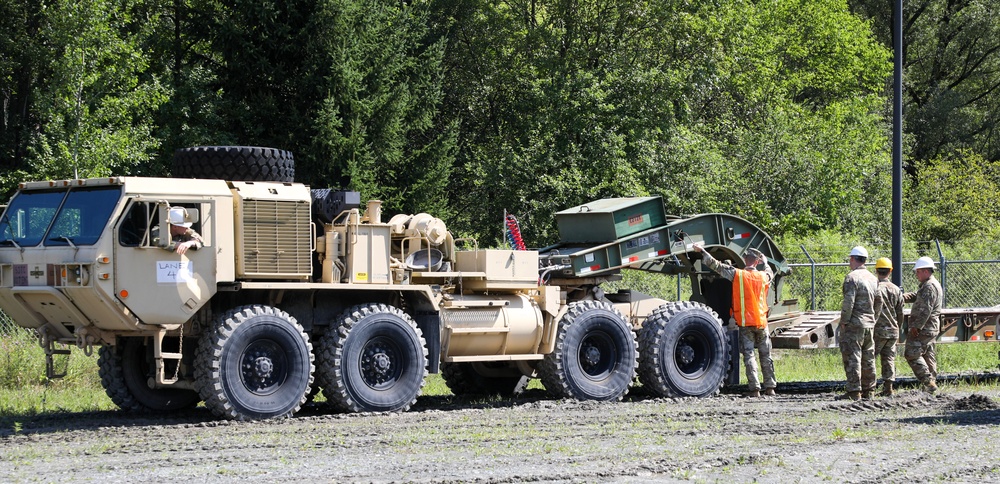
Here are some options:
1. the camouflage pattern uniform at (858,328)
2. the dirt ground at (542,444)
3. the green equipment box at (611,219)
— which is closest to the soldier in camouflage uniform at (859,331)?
the camouflage pattern uniform at (858,328)

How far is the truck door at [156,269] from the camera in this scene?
41.4 ft

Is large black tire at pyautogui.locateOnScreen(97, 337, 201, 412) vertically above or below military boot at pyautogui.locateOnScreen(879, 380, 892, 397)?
above

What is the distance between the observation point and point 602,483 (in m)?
9.33

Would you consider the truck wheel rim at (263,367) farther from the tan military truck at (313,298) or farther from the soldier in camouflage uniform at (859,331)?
the soldier in camouflage uniform at (859,331)

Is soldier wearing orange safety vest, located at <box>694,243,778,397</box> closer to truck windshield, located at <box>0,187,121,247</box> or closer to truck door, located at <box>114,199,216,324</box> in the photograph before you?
truck door, located at <box>114,199,216,324</box>

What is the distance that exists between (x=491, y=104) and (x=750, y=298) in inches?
871

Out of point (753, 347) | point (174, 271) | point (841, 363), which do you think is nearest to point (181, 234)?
point (174, 271)

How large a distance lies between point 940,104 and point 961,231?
29.5ft

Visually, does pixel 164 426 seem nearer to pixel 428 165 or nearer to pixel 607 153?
pixel 428 165

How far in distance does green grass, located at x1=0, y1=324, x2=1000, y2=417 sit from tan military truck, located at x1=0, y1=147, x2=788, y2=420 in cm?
106

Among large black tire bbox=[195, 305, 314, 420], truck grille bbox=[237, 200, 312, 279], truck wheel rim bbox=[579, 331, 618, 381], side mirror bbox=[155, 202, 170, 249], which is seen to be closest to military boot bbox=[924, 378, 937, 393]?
truck wheel rim bbox=[579, 331, 618, 381]

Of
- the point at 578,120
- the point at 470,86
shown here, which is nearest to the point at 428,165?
the point at 578,120

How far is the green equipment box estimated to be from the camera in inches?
663

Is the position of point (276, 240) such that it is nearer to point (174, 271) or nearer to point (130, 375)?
point (174, 271)
